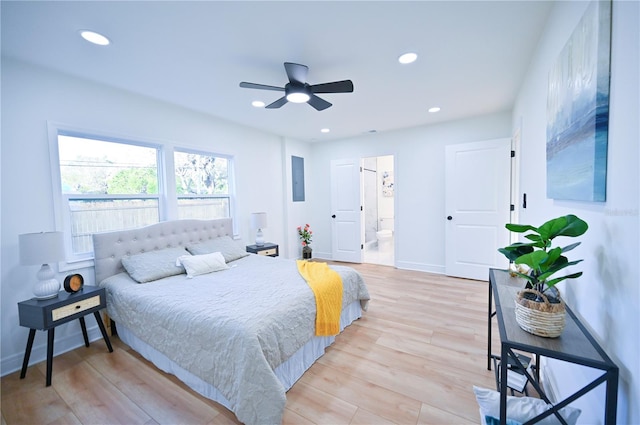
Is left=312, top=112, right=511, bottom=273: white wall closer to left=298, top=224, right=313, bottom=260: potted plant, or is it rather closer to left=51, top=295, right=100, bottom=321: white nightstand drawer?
left=298, top=224, right=313, bottom=260: potted plant

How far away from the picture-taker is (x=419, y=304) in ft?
10.3

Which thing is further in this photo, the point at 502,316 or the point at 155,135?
the point at 155,135

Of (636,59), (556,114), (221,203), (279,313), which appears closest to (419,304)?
(279,313)

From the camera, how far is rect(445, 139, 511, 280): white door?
372 cm

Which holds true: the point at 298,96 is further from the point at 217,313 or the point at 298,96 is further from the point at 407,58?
the point at 217,313

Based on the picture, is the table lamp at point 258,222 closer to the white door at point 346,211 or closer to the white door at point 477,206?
the white door at point 346,211

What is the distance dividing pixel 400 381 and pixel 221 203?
3344mm

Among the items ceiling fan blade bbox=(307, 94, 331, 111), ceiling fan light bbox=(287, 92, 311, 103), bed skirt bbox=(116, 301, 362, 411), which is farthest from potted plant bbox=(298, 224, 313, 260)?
ceiling fan light bbox=(287, 92, 311, 103)

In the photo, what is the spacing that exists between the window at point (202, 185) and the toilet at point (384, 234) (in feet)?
13.8

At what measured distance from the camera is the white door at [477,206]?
372 centimetres

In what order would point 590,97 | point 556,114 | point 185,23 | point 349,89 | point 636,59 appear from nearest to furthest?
1. point 636,59
2. point 590,97
3. point 556,114
4. point 185,23
5. point 349,89

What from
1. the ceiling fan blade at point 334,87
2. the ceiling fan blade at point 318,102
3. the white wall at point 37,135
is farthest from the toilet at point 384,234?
the white wall at point 37,135

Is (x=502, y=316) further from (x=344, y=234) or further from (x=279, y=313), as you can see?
(x=344, y=234)

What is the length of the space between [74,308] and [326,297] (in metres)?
2.11
